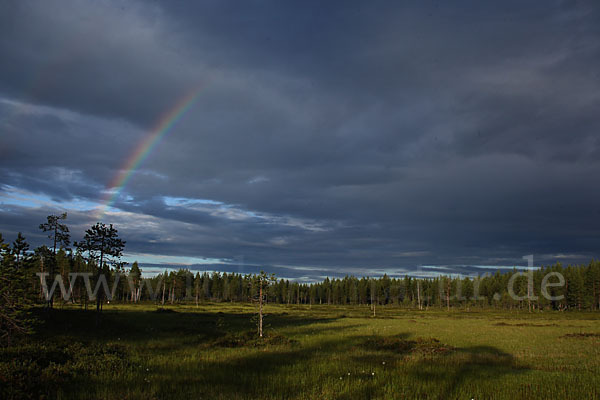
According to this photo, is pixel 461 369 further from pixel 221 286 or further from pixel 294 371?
pixel 221 286

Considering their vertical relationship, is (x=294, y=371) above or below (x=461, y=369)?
above

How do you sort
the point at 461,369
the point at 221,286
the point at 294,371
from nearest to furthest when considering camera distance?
the point at 294,371 < the point at 461,369 < the point at 221,286

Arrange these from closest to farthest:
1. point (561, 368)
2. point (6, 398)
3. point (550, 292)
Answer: point (6, 398) < point (561, 368) < point (550, 292)

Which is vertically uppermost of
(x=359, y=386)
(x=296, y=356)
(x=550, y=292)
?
(x=359, y=386)

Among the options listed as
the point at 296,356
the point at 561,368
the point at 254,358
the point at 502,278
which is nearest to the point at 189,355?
the point at 254,358

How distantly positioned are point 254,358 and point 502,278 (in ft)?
548

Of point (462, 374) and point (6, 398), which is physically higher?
point (6, 398)

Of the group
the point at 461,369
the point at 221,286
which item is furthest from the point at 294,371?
the point at 221,286

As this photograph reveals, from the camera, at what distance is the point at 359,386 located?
1378 centimetres

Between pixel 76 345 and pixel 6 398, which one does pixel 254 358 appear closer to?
pixel 76 345

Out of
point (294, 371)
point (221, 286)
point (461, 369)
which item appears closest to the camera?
point (294, 371)

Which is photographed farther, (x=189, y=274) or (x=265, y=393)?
(x=189, y=274)

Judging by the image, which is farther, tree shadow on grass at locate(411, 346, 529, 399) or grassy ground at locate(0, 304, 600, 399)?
tree shadow on grass at locate(411, 346, 529, 399)

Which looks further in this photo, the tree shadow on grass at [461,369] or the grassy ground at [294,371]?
the tree shadow on grass at [461,369]
